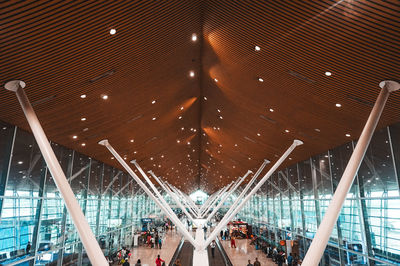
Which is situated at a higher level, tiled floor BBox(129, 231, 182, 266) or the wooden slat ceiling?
the wooden slat ceiling

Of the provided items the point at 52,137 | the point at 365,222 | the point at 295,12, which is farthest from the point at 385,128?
the point at 52,137

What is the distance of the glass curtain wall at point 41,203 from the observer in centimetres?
1109

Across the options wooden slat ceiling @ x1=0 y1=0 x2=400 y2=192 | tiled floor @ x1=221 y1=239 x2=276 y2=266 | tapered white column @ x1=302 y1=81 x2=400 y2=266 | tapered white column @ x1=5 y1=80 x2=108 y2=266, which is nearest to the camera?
tapered white column @ x1=5 y1=80 x2=108 y2=266

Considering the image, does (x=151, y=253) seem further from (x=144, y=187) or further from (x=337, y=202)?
(x=337, y=202)

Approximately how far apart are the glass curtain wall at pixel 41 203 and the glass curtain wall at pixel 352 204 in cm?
1455

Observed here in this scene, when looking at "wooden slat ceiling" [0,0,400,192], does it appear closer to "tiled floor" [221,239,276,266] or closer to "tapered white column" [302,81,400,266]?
"tapered white column" [302,81,400,266]

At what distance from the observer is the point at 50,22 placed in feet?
20.6

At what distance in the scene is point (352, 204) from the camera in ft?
47.1

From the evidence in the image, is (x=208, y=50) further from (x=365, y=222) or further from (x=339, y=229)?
(x=339, y=229)

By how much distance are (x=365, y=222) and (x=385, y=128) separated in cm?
469

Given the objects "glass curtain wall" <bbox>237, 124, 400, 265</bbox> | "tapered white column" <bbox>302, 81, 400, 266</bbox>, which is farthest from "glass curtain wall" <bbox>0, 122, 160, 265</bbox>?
"glass curtain wall" <bbox>237, 124, 400, 265</bbox>

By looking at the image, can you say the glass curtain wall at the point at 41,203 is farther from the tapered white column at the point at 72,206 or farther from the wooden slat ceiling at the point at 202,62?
the tapered white column at the point at 72,206

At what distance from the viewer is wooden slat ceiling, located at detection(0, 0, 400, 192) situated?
6.40 meters

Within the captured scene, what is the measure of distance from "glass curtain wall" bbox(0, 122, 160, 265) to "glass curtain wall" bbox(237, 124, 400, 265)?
1455 centimetres
